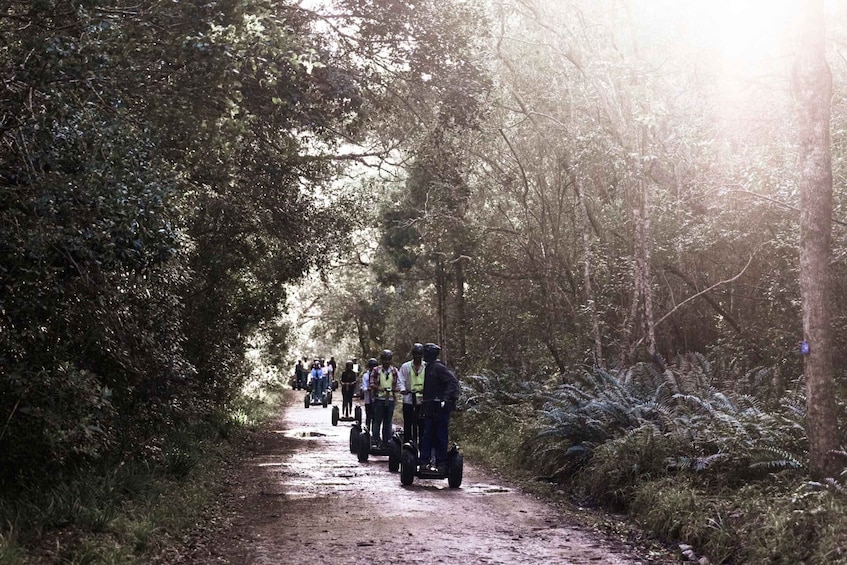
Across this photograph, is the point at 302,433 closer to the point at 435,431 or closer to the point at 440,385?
the point at 435,431

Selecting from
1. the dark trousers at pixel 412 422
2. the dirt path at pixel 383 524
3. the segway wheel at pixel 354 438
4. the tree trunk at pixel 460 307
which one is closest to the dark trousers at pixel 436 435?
the dark trousers at pixel 412 422

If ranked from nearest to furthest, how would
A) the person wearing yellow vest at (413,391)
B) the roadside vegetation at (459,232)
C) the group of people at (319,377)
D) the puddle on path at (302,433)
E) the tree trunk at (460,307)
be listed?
the roadside vegetation at (459,232) → the person wearing yellow vest at (413,391) → the puddle on path at (302,433) → the tree trunk at (460,307) → the group of people at (319,377)

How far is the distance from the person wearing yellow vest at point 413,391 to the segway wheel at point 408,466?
569 mm

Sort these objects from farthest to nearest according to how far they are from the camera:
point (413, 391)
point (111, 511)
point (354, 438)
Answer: point (354, 438) < point (413, 391) < point (111, 511)

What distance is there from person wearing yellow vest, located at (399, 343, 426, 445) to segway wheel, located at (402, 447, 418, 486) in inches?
22.4

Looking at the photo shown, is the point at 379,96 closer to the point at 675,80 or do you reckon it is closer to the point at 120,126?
the point at 120,126

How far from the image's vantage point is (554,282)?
24688 mm

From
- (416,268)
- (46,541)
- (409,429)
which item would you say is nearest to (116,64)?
(46,541)

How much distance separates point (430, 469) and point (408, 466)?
13.8 inches

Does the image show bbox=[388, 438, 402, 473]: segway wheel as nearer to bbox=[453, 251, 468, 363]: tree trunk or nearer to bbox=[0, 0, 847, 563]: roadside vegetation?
bbox=[0, 0, 847, 563]: roadside vegetation

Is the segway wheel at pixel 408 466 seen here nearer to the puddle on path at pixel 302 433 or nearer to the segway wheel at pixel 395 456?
the segway wheel at pixel 395 456

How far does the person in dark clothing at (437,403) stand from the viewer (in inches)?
510

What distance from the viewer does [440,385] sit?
1303cm

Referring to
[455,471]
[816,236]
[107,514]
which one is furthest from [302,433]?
[816,236]
